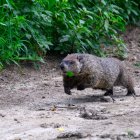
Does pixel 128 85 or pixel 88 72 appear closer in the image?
pixel 88 72

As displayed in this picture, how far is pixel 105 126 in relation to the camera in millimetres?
5746

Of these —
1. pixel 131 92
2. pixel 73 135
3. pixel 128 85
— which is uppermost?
pixel 73 135

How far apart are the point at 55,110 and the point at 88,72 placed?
2.96 feet

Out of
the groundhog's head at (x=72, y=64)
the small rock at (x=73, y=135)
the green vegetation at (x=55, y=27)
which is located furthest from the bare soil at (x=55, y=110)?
the groundhog's head at (x=72, y=64)

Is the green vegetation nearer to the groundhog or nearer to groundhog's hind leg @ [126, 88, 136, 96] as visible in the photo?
the groundhog

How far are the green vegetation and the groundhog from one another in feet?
4.82

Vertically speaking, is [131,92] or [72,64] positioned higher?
[72,64]

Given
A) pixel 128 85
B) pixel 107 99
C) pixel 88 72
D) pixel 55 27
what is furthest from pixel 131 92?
pixel 55 27

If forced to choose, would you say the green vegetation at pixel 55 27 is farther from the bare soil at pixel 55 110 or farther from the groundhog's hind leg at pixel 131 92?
the groundhog's hind leg at pixel 131 92

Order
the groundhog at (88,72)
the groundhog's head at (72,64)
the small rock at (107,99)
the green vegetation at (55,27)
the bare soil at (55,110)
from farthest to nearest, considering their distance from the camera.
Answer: the green vegetation at (55,27)
the small rock at (107,99)
the groundhog at (88,72)
the groundhog's head at (72,64)
the bare soil at (55,110)

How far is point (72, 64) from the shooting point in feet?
23.7

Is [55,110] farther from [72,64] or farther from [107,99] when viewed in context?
[107,99]

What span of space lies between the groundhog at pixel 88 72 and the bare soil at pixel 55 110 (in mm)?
209

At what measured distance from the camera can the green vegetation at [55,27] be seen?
8.68 m
